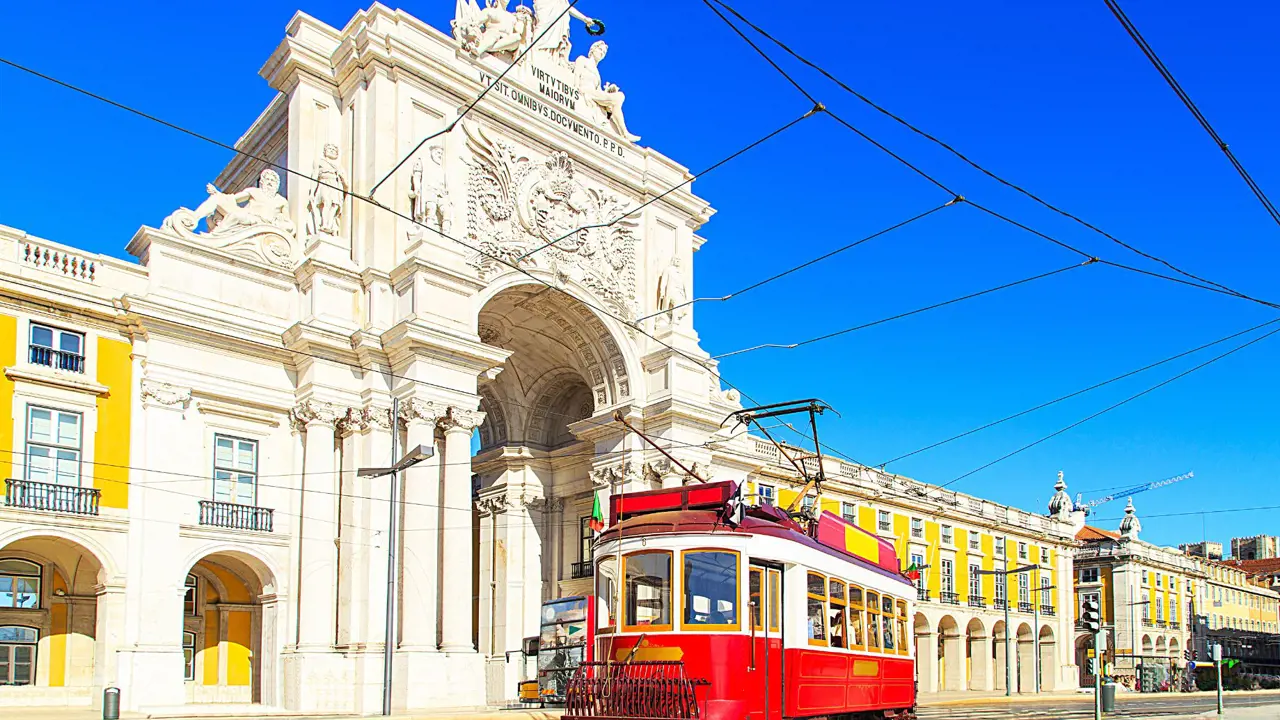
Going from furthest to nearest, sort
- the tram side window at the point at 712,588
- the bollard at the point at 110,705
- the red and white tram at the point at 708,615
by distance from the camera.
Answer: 1. the bollard at the point at 110,705
2. the tram side window at the point at 712,588
3. the red and white tram at the point at 708,615

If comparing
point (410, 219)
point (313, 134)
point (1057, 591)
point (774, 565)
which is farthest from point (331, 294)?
point (1057, 591)

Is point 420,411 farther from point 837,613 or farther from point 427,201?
point 837,613

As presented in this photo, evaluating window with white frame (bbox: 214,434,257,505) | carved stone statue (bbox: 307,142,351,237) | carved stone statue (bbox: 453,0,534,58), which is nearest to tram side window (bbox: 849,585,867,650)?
window with white frame (bbox: 214,434,257,505)

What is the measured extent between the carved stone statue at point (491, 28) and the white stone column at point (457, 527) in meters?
11.1

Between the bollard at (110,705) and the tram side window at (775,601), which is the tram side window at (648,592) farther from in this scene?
the bollard at (110,705)

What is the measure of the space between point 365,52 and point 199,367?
9.48m

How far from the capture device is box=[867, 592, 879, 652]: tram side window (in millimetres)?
18406

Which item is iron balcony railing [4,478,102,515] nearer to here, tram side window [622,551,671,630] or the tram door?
tram side window [622,551,671,630]

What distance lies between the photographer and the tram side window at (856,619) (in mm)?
17625

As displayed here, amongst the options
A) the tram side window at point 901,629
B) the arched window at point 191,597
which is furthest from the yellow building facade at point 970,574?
the tram side window at point 901,629

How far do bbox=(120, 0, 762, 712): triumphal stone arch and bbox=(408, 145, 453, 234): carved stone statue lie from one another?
0.06 meters

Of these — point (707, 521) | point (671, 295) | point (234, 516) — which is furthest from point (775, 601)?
point (671, 295)

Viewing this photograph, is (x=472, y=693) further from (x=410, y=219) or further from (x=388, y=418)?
(x=410, y=219)

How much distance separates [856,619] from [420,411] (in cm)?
1402
